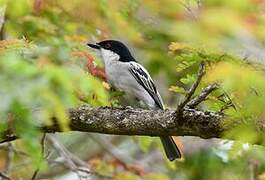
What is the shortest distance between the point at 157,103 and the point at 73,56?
1275mm

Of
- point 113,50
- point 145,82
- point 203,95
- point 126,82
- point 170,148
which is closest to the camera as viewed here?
point 203,95

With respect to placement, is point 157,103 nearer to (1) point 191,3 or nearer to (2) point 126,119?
(2) point 126,119

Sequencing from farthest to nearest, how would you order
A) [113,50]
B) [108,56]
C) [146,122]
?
[113,50], [108,56], [146,122]

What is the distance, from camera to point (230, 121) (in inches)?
153

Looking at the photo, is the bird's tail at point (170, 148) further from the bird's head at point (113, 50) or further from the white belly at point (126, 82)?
the bird's head at point (113, 50)

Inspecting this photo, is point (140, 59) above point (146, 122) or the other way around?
the other way around

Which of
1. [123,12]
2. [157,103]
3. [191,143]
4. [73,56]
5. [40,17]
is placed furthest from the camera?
[191,143]

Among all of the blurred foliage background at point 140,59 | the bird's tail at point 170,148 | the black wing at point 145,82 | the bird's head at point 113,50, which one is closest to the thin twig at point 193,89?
the blurred foliage background at point 140,59

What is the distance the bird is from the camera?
217 inches

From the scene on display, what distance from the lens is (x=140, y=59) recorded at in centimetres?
901

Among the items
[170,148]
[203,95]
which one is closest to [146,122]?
[203,95]

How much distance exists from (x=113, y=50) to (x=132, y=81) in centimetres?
42

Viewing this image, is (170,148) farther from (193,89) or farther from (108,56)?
(193,89)

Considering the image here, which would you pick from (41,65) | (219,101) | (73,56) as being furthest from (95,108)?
(41,65)
